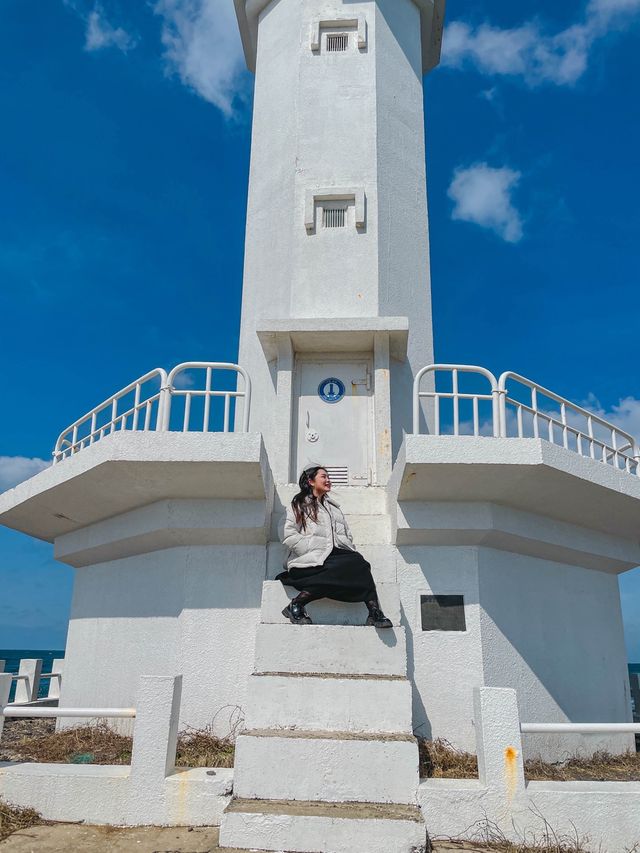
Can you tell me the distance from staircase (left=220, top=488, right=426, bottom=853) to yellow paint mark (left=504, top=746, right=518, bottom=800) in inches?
24.8

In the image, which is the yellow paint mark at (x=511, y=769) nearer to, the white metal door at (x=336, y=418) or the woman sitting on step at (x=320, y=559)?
the woman sitting on step at (x=320, y=559)

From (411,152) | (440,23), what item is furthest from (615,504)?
(440,23)

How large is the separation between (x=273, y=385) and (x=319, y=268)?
6.10 feet

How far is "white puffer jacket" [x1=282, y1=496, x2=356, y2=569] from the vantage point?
6.29 m

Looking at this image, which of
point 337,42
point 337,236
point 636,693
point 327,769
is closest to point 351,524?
point 327,769

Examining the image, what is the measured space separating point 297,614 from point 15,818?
2.56m

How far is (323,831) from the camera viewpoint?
14.4 ft

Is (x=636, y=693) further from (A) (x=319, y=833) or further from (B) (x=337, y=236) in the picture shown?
(B) (x=337, y=236)

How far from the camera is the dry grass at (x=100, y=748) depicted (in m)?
6.06

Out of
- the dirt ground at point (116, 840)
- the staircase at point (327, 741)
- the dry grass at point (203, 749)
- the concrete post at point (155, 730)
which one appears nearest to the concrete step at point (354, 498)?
the staircase at point (327, 741)

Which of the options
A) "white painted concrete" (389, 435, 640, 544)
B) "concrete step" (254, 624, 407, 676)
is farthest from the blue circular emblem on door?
"concrete step" (254, 624, 407, 676)

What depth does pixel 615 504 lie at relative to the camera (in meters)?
8.10

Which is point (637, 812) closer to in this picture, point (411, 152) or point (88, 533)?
point (88, 533)

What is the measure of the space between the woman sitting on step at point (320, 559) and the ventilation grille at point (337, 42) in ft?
25.7
